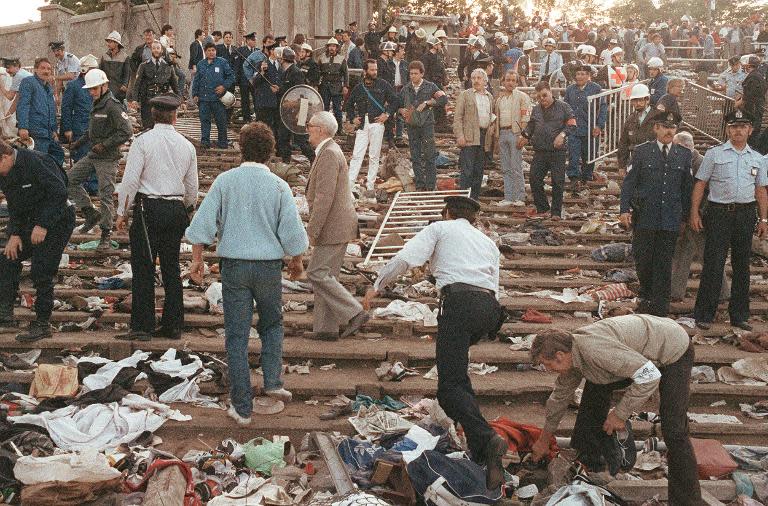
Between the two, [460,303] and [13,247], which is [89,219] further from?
[460,303]

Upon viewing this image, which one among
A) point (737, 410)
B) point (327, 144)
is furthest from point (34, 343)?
point (737, 410)

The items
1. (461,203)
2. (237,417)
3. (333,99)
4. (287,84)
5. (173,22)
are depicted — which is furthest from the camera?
(173,22)

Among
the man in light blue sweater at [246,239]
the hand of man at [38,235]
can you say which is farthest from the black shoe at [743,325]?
the hand of man at [38,235]

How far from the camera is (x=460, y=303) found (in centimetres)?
621

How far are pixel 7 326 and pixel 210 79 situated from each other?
28.5 ft

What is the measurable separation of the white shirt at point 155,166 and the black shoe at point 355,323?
6.09ft

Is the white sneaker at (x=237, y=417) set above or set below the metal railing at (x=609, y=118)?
below

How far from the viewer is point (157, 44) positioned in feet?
49.4


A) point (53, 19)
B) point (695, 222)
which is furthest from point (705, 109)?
point (53, 19)

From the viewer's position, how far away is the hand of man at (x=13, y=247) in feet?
26.4

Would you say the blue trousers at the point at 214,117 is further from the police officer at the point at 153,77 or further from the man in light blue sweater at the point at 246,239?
the man in light blue sweater at the point at 246,239

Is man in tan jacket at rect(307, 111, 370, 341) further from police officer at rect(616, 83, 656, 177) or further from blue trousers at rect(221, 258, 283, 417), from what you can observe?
police officer at rect(616, 83, 656, 177)

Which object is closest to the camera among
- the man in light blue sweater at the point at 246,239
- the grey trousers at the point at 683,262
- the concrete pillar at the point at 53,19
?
the man in light blue sweater at the point at 246,239

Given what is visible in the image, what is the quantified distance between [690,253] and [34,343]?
662 centimetres
